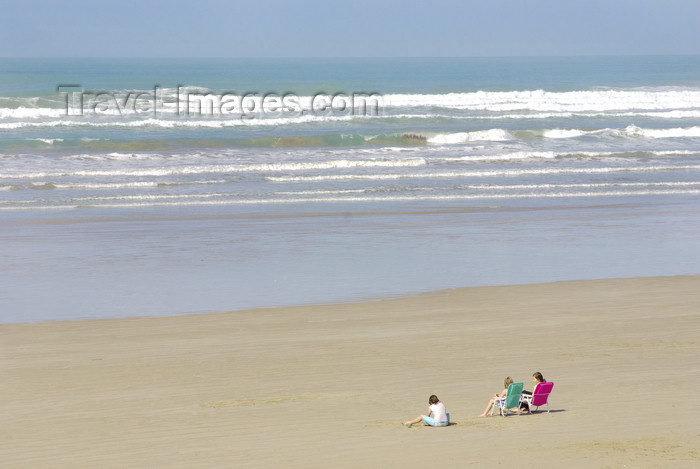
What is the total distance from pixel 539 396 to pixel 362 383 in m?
1.60

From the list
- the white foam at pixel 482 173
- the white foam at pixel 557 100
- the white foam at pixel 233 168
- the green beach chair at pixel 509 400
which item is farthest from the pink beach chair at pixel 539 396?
the white foam at pixel 557 100

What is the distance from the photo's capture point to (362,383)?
7477mm

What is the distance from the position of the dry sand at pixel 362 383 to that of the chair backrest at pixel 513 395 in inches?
4.9

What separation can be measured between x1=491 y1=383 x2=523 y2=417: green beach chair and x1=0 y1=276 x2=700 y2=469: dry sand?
0.10 meters

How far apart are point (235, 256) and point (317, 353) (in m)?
4.79

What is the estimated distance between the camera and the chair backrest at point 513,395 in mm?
6709

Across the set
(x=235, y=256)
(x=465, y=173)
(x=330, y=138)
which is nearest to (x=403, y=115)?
(x=330, y=138)

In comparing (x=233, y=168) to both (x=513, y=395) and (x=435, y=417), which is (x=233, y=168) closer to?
(x=513, y=395)

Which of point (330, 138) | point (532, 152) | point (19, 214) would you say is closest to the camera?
point (19, 214)

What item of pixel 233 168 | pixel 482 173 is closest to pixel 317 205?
pixel 233 168

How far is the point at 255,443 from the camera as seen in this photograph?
19.9 feet

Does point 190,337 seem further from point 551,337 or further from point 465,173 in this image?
point 465,173

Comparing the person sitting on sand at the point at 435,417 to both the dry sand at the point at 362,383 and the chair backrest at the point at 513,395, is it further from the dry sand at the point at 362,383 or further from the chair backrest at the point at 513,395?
the chair backrest at the point at 513,395

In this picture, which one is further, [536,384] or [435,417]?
[536,384]
